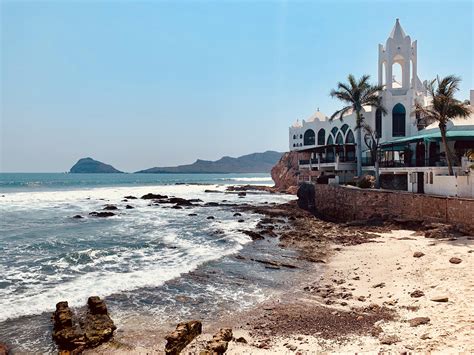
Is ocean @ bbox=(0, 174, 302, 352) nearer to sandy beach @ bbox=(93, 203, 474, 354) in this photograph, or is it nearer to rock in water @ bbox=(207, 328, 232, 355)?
sandy beach @ bbox=(93, 203, 474, 354)

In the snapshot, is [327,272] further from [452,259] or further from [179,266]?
[179,266]

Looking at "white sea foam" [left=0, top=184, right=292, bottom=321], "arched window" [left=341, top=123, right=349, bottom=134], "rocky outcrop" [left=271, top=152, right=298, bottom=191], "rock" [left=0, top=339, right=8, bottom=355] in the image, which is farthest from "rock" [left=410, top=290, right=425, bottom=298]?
"rocky outcrop" [left=271, top=152, right=298, bottom=191]

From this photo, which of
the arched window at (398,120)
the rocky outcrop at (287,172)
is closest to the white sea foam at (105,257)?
the arched window at (398,120)

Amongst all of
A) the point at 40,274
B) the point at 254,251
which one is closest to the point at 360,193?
the point at 254,251

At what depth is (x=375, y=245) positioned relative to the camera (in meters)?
19.8

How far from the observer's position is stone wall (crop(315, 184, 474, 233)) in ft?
67.7

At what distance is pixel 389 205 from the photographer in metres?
26.4

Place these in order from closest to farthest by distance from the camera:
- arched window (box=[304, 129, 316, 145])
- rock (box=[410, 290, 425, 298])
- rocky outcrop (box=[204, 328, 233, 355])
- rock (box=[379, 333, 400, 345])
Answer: rocky outcrop (box=[204, 328, 233, 355]) < rock (box=[379, 333, 400, 345]) < rock (box=[410, 290, 425, 298]) < arched window (box=[304, 129, 316, 145])

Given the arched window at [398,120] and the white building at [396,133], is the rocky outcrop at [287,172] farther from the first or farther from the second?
the arched window at [398,120]

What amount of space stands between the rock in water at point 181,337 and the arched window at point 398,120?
40759 millimetres

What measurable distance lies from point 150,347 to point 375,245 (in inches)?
556

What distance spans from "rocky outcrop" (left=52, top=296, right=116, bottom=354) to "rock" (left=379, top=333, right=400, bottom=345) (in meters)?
6.66

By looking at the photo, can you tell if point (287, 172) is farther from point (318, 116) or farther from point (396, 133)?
point (396, 133)

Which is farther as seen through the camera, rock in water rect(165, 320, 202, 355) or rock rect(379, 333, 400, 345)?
rock in water rect(165, 320, 202, 355)
